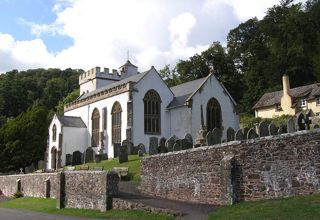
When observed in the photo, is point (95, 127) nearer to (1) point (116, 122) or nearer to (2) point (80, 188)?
(1) point (116, 122)

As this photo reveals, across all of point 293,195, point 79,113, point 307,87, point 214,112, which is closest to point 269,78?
point 307,87

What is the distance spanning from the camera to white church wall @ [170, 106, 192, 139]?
51.1 meters

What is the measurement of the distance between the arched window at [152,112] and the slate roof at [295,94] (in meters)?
22.1

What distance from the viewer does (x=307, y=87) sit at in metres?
65.1

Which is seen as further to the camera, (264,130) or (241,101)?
(241,101)

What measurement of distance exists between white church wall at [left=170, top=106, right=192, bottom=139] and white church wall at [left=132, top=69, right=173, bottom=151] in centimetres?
80

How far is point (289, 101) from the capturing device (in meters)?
64.8

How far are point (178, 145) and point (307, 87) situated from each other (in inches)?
1714

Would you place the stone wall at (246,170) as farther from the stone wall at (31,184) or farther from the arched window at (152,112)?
the arched window at (152,112)

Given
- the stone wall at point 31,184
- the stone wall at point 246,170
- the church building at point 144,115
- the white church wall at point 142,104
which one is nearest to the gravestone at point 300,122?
the stone wall at point 246,170

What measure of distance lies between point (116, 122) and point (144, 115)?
4.17m

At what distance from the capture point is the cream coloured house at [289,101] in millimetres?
61919

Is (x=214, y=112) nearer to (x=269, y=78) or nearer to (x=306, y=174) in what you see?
(x=269, y=78)

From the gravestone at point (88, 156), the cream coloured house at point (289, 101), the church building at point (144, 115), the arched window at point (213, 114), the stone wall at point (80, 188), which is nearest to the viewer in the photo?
the stone wall at point (80, 188)
